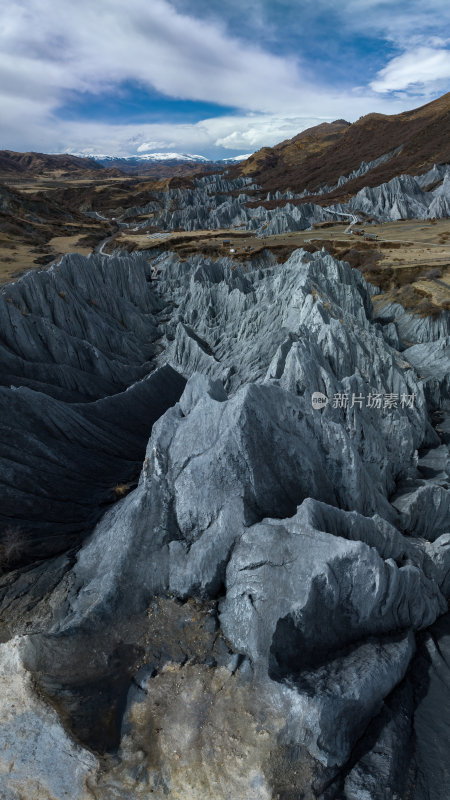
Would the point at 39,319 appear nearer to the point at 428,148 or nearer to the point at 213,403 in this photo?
the point at 213,403

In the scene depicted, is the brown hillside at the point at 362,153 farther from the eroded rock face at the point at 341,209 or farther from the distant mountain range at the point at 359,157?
the eroded rock face at the point at 341,209

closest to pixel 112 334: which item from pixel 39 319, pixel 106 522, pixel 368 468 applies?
pixel 39 319

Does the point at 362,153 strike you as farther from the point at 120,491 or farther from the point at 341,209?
the point at 120,491
